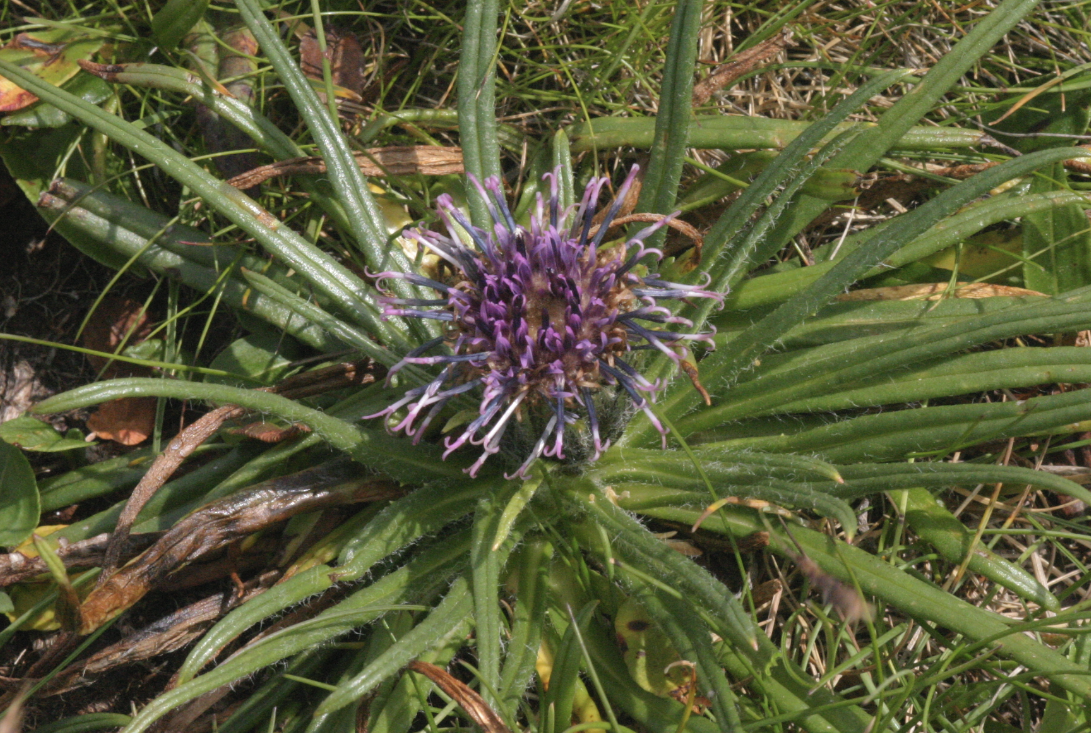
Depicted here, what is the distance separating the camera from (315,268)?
2.55 metres

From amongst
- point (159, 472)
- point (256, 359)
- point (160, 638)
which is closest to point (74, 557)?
point (160, 638)

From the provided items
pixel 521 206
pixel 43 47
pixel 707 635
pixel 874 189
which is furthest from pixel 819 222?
pixel 43 47

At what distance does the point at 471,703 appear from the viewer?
6.59 feet

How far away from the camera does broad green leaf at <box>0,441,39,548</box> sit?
2.90 m

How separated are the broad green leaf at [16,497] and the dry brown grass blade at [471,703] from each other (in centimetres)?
178

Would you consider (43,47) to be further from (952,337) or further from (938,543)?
(938,543)

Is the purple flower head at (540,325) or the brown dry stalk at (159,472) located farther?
the brown dry stalk at (159,472)

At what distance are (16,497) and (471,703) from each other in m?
2.04

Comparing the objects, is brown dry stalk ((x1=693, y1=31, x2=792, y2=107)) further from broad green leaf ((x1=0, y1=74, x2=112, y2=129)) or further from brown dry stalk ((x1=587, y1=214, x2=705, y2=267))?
broad green leaf ((x1=0, y1=74, x2=112, y2=129))

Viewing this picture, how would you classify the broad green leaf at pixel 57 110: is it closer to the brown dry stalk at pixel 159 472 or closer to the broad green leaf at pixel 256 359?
the broad green leaf at pixel 256 359

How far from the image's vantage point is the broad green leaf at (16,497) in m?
2.90

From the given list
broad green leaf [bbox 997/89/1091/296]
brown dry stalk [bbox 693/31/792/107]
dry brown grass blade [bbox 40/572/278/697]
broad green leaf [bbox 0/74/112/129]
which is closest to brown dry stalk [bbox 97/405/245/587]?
dry brown grass blade [bbox 40/572/278/697]

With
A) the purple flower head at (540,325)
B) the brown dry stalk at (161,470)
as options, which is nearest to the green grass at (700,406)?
the brown dry stalk at (161,470)

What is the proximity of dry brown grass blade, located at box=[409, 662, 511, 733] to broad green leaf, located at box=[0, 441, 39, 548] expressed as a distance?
1782 mm
